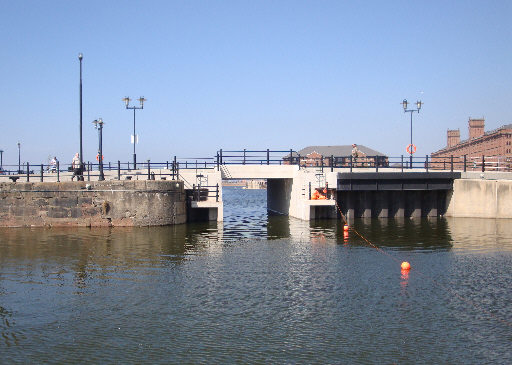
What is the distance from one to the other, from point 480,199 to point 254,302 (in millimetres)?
26285

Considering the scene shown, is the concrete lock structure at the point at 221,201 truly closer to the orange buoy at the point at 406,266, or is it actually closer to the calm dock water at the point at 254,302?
the calm dock water at the point at 254,302

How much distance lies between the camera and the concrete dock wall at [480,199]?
34.8 m

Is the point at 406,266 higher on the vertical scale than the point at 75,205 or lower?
lower

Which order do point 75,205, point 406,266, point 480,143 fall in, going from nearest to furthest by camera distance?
point 406,266
point 75,205
point 480,143

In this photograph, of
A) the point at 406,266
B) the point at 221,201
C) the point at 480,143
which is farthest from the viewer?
the point at 480,143

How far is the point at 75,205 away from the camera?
29953 mm

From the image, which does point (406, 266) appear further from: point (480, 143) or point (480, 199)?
point (480, 143)

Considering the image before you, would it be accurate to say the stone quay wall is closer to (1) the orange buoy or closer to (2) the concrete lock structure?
(2) the concrete lock structure

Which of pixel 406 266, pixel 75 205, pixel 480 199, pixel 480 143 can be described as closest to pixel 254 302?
pixel 406 266

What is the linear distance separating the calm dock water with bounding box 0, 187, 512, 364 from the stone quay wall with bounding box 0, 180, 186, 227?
534cm

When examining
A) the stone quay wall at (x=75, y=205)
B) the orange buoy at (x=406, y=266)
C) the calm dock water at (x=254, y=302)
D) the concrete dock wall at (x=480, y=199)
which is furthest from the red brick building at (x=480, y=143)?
the orange buoy at (x=406, y=266)

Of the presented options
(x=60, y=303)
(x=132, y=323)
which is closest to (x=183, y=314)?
(x=132, y=323)

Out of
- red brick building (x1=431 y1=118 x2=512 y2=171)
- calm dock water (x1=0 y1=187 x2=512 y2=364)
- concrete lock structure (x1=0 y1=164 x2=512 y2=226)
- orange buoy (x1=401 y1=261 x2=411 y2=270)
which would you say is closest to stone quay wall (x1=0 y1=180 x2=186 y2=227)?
concrete lock structure (x1=0 y1=164 x2=512 y2=226)

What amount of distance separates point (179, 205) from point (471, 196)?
61.7 ft
